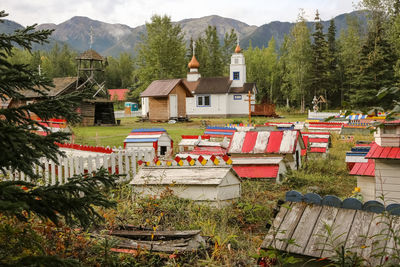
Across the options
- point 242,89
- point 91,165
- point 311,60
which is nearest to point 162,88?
point 242,89

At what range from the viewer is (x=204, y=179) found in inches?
280

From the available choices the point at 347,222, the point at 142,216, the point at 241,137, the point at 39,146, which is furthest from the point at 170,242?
the point at 241,137

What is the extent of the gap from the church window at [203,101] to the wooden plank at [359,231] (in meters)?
38.6

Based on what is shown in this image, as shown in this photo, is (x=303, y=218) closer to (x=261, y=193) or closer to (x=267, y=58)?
(x=261, y=193)

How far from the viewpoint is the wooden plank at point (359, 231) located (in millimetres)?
3403

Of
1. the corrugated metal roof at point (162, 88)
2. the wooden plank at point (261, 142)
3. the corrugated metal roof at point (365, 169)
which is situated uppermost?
the corrugated metal roof at point (162, 88)

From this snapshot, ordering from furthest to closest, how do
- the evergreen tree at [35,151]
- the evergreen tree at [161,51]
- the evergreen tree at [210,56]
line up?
the evergreen tree at [210,56] < the evergreen tree at [161,51] < the evergreen tree at [35,151]

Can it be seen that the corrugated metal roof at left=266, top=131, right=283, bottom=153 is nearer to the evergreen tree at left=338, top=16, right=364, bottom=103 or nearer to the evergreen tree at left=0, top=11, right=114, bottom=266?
the evergreen tree at left=0, top=11, right=114, bottom=266

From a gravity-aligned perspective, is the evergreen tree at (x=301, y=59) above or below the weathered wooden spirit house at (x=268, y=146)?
above

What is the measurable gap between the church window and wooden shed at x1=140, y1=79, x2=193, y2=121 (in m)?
6.32

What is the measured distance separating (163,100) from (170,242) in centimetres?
3050

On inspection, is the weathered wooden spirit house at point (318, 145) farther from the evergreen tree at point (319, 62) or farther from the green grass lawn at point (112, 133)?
the evergreen tree at point (319, 62)

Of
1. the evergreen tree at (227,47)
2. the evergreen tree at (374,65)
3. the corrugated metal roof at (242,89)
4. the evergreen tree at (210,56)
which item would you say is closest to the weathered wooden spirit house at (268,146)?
the corrugated metal roof at (242,89)

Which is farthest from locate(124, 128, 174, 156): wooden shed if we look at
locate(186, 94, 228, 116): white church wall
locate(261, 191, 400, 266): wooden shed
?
locate(186, 94, 228, 116): white church wall
